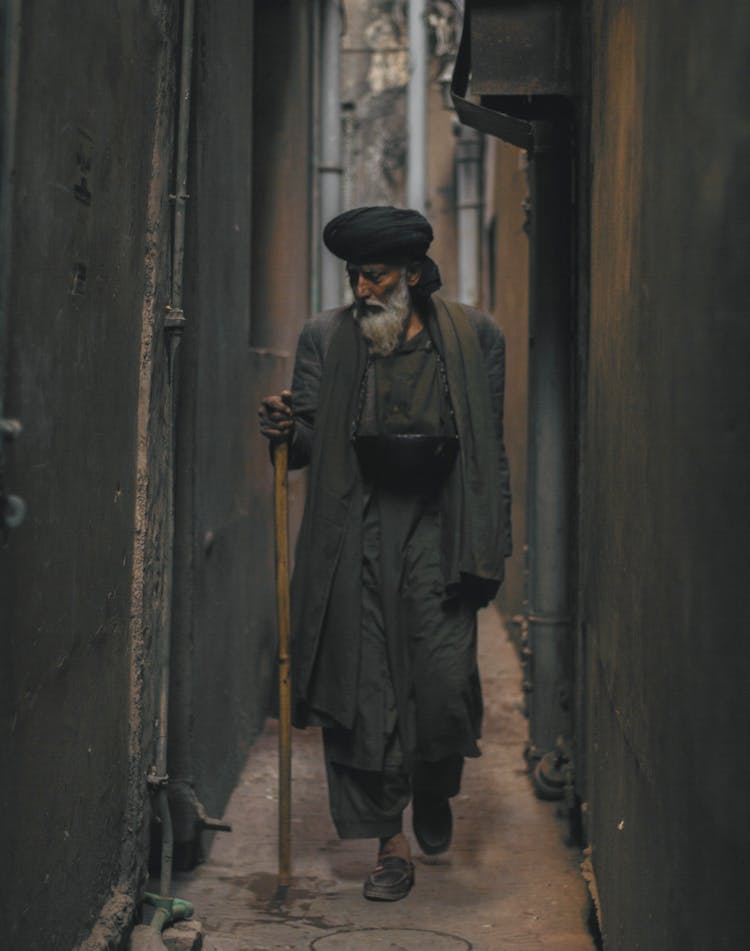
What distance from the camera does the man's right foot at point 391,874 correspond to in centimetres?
478

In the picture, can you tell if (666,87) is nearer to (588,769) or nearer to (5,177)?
(5,177)

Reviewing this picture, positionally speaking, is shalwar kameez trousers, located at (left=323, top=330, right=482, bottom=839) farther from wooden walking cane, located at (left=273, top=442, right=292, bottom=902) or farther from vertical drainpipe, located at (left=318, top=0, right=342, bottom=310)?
vertical drainpipe, located at (left=318, top=0, right=342, bottom=310)

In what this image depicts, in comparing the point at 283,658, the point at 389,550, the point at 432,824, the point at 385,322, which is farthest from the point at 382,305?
the point at 432,824

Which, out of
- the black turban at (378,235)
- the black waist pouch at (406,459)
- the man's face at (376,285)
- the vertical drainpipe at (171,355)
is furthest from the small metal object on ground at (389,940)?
the black turban at (378,235)

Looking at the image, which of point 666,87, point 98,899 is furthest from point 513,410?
point 666,87

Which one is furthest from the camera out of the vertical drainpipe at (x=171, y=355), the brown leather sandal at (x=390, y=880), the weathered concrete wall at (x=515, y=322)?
the weathered concrete wall at (x=515, y=322)

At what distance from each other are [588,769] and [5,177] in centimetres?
293

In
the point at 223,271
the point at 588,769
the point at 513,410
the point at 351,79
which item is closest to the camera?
the point at 588,769

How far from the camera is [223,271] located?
5.64m

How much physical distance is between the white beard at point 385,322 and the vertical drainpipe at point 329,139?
415 cm

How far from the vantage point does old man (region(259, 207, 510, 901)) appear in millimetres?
4855

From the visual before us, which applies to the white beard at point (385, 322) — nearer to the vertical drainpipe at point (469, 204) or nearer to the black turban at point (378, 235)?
the black turban at point (378, 235)

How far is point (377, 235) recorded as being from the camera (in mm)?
4875

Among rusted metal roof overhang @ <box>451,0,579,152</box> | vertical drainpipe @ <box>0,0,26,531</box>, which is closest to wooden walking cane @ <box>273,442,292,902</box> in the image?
rusted metal roof overhang @ <box>451,0,579,152</box>
